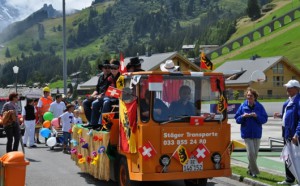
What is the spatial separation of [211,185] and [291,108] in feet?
8.06

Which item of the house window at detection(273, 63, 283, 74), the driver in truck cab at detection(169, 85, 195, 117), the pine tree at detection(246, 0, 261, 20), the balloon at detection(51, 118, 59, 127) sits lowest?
the balloon at detection(51, 118, 59, 127)

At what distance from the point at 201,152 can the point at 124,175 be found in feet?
5.08

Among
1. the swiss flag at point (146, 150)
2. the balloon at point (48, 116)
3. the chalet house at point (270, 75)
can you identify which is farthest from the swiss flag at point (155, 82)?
the chalet house at point (270, 75)

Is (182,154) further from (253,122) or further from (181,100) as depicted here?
(253,122)

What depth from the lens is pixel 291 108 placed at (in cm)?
972

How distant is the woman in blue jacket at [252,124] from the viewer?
440 inches

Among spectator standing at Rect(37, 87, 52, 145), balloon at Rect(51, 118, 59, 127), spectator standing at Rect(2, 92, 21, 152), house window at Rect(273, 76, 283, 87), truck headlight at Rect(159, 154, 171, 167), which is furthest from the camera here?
house window at Rect(273, 76, 283, 87)

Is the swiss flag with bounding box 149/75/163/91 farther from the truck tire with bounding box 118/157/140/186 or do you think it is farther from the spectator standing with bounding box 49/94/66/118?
the spectator standing with bounding box 49/94/66/118

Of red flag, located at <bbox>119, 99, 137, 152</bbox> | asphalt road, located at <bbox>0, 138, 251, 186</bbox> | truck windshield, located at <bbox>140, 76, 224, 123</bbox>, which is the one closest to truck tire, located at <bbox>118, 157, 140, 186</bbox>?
red flag, located at <bbox>119, 99, 137, 152</bbox>

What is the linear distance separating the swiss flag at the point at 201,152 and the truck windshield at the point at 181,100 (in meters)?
0.51

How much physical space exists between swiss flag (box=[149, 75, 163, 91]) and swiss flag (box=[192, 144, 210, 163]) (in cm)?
124

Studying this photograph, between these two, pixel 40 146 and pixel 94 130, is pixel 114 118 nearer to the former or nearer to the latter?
pixel 94 130

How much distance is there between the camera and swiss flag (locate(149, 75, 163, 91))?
29.2ft

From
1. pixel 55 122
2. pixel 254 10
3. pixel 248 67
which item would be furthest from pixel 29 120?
pixel 254 10
